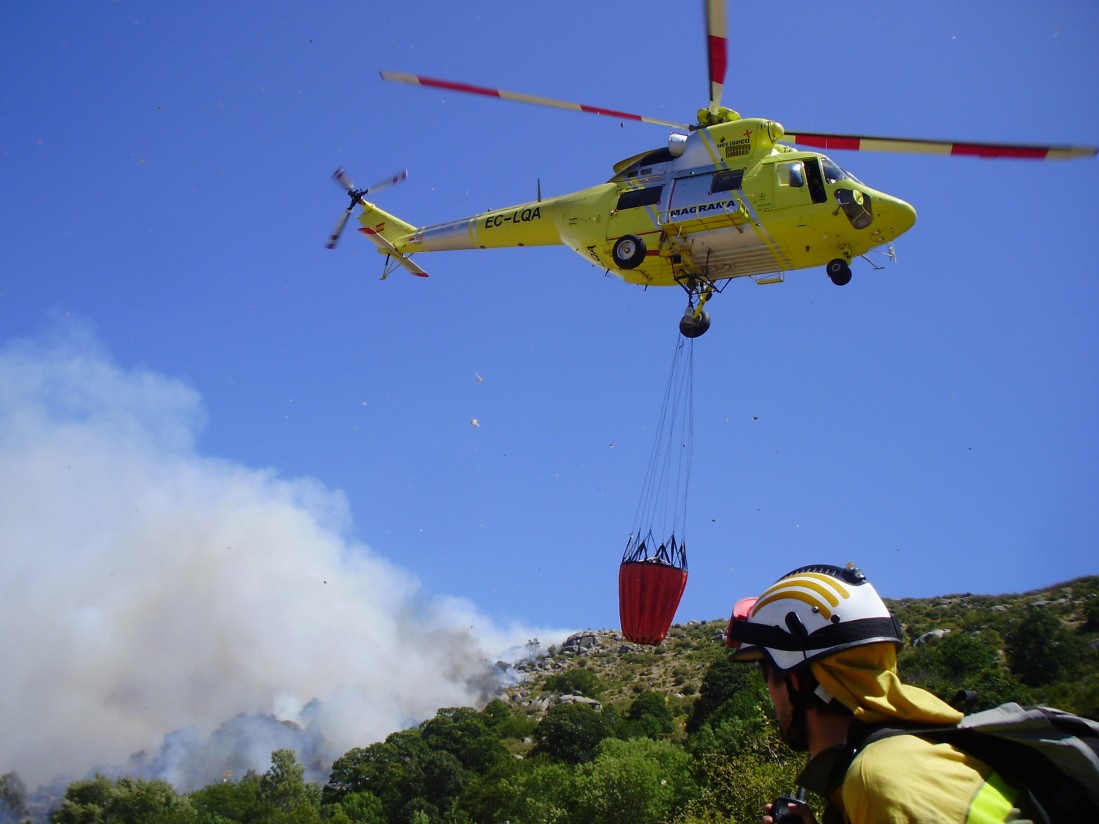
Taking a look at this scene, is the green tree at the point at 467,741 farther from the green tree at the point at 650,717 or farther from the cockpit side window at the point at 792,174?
the cockpit side window at the point at 792,174

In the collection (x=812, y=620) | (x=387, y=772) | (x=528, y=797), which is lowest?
(x=812, y=620)

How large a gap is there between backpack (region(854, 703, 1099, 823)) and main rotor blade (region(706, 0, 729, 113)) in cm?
1785

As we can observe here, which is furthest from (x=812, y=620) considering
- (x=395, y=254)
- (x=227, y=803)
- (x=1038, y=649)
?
(x=227, y=803)

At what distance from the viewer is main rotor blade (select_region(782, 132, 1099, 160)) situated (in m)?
16.5

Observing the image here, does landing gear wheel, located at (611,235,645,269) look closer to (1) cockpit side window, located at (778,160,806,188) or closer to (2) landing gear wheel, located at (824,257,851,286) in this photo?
(1) cockpit side window, located at (778,160,806,188)

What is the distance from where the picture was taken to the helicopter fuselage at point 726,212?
20141 mm

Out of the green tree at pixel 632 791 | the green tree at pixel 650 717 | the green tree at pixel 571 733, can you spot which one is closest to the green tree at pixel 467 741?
the green tree at pixel 571 733

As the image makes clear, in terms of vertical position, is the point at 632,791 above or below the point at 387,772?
below

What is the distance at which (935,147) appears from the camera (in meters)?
18.5

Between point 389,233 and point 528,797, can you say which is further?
point 528,797

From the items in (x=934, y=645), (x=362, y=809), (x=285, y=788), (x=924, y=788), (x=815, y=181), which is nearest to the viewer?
(x=924, y=788)

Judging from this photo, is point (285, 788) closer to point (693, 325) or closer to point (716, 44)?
point (693, 325)

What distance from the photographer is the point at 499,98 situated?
65.6 feet

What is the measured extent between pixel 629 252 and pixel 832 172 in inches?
182
